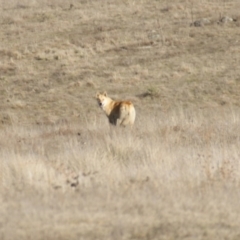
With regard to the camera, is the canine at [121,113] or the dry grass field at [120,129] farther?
the canine at [121,113]

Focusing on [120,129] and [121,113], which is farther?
[121,113]

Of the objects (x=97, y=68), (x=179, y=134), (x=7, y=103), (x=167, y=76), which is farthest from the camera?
(x=97, y=68)

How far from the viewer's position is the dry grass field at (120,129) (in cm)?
727

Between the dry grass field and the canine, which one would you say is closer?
the dry grass field

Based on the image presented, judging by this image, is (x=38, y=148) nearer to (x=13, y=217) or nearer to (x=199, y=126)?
(x=199, y=126)

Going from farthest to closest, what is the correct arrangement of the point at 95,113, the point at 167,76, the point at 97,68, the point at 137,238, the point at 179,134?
the point at 97,68 → the point at 167,76 → the point at 95,113 → the point at 179,134 → the point at 137,238

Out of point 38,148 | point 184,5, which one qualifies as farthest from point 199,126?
point 184,5

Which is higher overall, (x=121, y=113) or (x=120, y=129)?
(x=121, y=113)

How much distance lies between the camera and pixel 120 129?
592 inches

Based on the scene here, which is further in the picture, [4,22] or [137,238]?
[4,22]

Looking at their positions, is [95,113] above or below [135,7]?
below

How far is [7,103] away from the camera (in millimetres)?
24688

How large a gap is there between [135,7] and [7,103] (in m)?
14.3

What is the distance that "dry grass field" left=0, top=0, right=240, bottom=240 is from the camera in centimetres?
727
